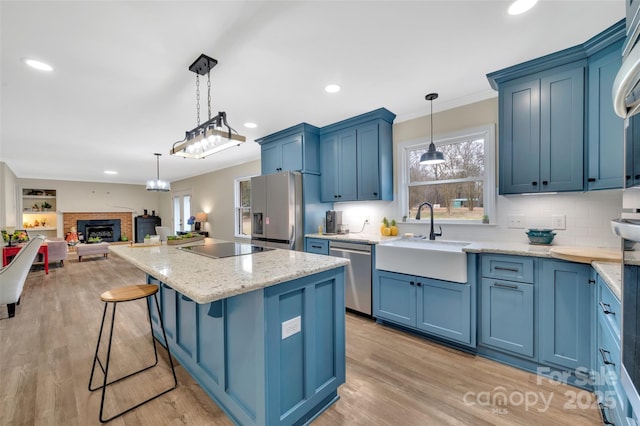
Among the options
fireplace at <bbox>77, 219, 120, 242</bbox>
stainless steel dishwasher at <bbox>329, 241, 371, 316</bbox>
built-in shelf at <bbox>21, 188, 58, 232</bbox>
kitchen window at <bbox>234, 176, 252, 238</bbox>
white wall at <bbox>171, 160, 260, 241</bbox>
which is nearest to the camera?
stainless steel dishwasher at <bbox>329, 241, 371, 316</bbox>

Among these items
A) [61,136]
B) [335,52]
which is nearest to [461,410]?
[335,52]

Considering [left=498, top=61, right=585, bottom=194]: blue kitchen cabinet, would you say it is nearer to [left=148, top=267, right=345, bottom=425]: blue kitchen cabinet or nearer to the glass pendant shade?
the glass pendant shade

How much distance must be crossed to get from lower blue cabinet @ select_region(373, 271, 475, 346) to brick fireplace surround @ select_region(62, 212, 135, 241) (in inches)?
404

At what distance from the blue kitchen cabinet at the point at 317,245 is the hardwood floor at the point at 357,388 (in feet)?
3.09

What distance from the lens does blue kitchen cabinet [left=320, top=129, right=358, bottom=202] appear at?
3493mm

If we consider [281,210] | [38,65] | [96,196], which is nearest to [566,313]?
[281,210]

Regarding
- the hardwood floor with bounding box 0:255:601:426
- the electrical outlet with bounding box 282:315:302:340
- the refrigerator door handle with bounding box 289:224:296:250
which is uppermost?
the refrigerator door handle with bounding box 289:224:296:250

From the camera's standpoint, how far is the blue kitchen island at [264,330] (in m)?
1.30

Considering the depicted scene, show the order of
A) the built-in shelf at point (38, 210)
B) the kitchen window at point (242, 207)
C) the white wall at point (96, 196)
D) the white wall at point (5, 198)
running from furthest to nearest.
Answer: the white wall at point (96, 196) → the built-in shelf at point (38, 210) → the kitchen window at point (242, 207) → the white wall at point (5, 198)

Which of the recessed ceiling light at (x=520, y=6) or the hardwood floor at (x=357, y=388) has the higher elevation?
the recessed ceiling light at (x=520, y=6)

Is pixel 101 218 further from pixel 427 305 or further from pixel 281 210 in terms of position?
pixel 427 305

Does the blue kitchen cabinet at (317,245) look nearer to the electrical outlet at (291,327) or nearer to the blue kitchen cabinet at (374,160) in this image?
the blue kitchen cabinet at (374,160)

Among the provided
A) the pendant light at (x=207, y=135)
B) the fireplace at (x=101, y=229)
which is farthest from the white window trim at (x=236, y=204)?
the fireplace at (x=101, y=229)

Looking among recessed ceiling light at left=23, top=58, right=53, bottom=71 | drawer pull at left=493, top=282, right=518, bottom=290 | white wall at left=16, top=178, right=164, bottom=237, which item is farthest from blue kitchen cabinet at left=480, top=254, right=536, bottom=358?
white wall at left=16, top=178, right=164, bottom=237
